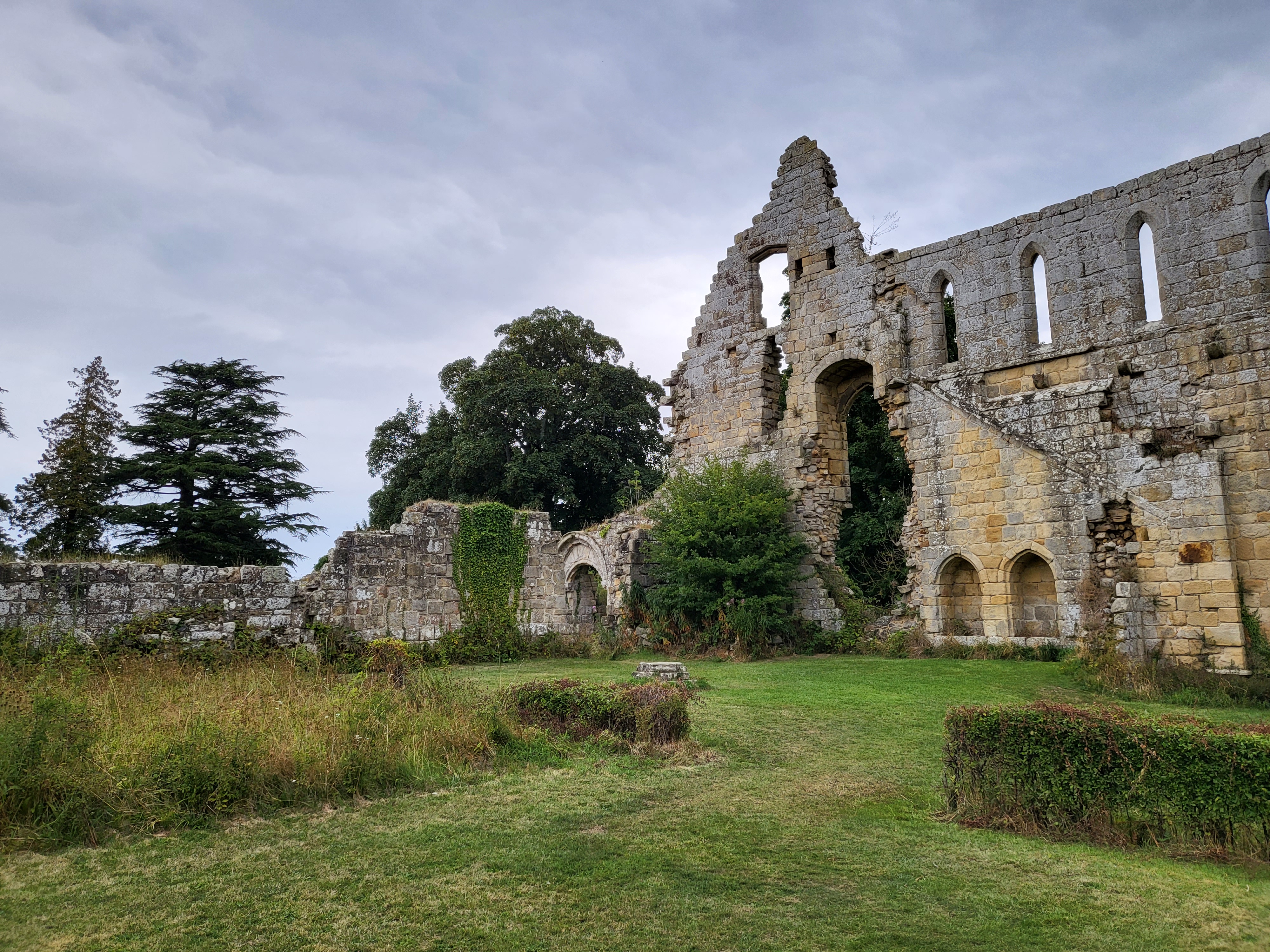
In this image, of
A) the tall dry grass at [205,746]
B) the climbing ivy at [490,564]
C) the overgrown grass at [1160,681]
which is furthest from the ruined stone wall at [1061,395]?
the tall dry grass at [205,746]

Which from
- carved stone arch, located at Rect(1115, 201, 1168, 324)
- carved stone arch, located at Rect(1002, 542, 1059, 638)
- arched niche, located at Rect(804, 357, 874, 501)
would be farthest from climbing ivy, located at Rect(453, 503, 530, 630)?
carved stone arch, located at Rect(1115, 201, 1168, 324)

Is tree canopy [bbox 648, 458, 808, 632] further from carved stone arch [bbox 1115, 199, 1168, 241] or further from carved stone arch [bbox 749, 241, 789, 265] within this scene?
carved stone arch [bbox 1115, 199, 1168, 241]

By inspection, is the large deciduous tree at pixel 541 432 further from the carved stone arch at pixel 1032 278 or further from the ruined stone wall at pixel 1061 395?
the carved stone arch at pixel 1032 278

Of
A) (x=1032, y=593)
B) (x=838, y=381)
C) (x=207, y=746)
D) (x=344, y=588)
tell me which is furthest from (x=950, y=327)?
(x=207, y=746)

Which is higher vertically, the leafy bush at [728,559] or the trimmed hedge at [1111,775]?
the leafy bush at [728,559]

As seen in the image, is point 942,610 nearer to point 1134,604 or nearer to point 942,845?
point 1134,604

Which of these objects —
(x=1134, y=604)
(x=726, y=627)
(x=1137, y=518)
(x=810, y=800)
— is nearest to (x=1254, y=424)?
(x=1137, y=518)

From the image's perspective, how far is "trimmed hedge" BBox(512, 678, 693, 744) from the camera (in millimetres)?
7484

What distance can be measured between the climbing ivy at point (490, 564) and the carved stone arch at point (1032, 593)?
941cm

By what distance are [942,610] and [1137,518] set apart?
380 cm

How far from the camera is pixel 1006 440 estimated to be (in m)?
15.0

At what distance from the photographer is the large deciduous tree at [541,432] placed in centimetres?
3344

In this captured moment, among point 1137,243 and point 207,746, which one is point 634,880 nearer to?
point 207,746

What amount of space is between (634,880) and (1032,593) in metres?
12.4
